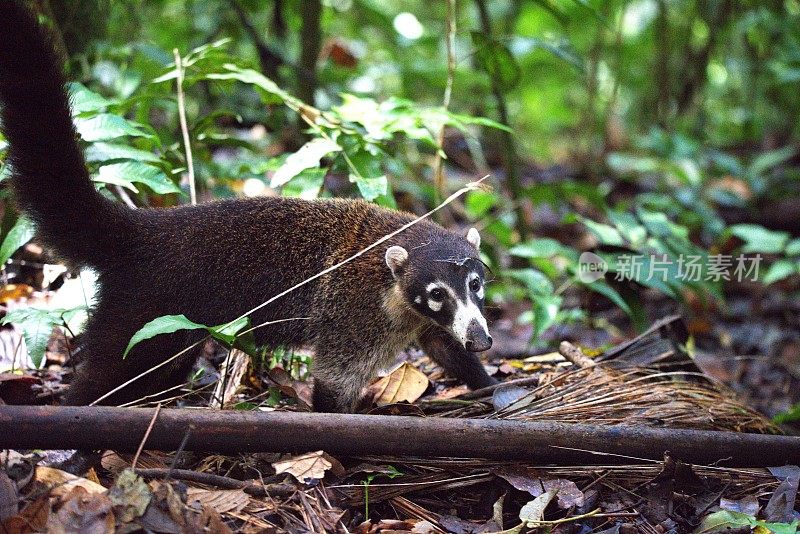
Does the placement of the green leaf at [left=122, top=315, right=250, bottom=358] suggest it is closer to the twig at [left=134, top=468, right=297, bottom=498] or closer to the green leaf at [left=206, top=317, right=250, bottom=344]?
the green leaf at [left=206, top=317, right=250, bottom=344]

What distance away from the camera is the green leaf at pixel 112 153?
14.6 ft

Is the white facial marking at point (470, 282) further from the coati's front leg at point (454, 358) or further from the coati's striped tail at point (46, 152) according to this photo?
the coati's striped tail at point (46, 152)

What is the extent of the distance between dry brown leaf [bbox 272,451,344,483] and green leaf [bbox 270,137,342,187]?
5.62 feet

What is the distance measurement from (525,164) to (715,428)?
21.6 feet

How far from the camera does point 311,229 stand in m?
4.36

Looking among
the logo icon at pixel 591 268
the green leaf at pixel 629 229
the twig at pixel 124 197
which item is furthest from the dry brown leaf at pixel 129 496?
the green leaf at pixel 629 229

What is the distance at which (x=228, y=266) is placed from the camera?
13.5 ft

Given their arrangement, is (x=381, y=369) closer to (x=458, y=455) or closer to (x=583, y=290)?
(x=458, y=455)

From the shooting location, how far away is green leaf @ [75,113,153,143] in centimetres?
434

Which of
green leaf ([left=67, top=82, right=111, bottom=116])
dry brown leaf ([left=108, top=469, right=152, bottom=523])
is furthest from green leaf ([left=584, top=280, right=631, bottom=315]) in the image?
dry brown leaf ([left=108, top=469, right=152, bottom=523])

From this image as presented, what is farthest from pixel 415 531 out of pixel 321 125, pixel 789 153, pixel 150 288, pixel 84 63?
pixel 789 153

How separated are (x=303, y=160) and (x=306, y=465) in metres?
1.94

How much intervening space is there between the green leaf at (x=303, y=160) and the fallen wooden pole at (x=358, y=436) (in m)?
1.66

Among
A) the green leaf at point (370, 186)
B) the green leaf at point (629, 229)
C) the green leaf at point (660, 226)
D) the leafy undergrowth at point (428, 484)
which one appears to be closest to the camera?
the leafy undergrowth at point (428, 484)
